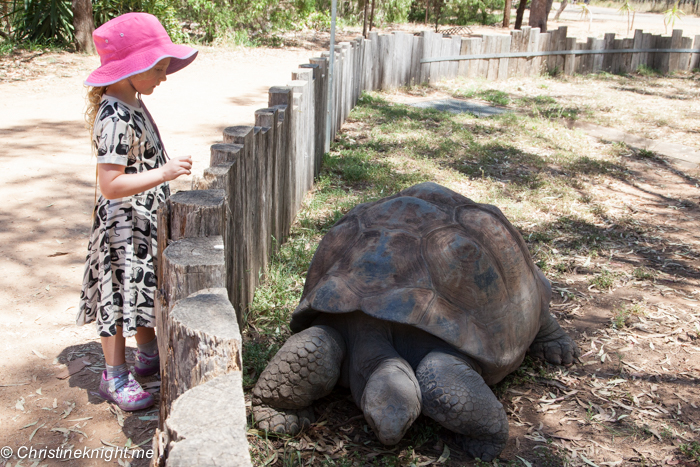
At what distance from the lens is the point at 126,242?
2.88m

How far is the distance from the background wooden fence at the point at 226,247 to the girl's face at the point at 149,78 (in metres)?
0.49

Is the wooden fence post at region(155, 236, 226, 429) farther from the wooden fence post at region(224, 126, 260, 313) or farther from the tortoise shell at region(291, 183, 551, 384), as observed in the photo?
the wooden fence post at region(224, 126, 260, 313)

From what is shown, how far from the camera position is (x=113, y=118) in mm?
2771

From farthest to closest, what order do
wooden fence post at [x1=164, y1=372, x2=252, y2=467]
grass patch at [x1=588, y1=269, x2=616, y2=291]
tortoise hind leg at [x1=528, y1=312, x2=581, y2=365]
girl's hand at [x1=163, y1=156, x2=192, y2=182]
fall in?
grass patch at [x1=588, y1=269, x2=616, y2=291], tortoise hind leg at [x1=528, y1=312, x2=581, y2=365], girl's hand at [x1=163, y1=156, x2=192, y2=182], wooden fence post at [x1=164, y1=372, x2=252, y2=467]

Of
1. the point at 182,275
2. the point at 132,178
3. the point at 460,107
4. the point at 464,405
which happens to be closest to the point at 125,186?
the point at 132,178

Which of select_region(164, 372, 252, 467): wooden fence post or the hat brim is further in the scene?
the hat brim

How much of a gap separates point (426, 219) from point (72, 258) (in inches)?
109

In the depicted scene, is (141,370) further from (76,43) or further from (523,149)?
(76,43)

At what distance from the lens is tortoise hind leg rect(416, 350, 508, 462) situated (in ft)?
8.93

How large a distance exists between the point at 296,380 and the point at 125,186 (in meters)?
1.19

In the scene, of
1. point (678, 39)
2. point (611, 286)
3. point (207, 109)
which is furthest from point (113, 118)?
point (678, 39)

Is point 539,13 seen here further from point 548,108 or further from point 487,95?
point 548,108

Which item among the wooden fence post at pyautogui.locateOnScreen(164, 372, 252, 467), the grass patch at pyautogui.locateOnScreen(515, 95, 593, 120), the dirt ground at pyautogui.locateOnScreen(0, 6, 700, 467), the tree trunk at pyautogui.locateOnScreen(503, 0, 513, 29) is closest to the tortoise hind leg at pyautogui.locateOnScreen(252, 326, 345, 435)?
the dirt ground at pyautogui.locateOnScreen(0, 6, 700, 467)

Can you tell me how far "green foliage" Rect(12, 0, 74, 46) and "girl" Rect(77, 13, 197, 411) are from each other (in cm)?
1257
